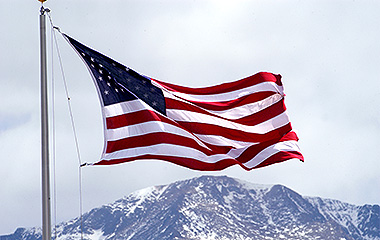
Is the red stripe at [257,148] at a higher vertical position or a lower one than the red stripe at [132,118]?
lower

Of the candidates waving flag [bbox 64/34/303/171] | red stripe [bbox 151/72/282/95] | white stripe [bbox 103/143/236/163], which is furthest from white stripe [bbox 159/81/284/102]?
white stripe [bbox 103/143/236/163]

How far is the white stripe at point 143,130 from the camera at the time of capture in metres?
21.5

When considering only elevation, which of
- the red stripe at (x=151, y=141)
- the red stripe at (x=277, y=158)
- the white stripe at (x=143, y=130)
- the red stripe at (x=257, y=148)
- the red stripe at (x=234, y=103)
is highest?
the red stripe at (x=234, y=103)

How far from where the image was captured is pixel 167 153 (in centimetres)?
2219

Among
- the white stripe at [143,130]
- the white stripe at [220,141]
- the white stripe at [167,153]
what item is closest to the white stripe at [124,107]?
the white stripe at [143,130]

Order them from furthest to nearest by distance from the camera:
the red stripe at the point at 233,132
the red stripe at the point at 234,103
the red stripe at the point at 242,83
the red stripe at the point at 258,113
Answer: the red stripe at the point at 242,83
the red stripe at the point at 234,103
the red stripe at the point at 258,113
the red stripe at the point at 233,132

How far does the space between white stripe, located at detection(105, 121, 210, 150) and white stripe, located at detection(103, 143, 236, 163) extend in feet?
1.34

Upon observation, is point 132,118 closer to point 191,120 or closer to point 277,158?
point 191,120

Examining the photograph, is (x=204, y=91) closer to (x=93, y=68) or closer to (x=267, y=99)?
(x=267, y=99)

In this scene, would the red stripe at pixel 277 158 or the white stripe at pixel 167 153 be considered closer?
the white stripe at pixel 167 153

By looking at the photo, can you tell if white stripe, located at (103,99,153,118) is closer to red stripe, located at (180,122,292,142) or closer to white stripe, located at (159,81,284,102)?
red stripe, located at (180,122,292,142)

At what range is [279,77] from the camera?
25500 mm

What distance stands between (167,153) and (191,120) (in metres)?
1.59

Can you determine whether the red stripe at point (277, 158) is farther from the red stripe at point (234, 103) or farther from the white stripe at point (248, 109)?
the red stripe at point (234, 103)
